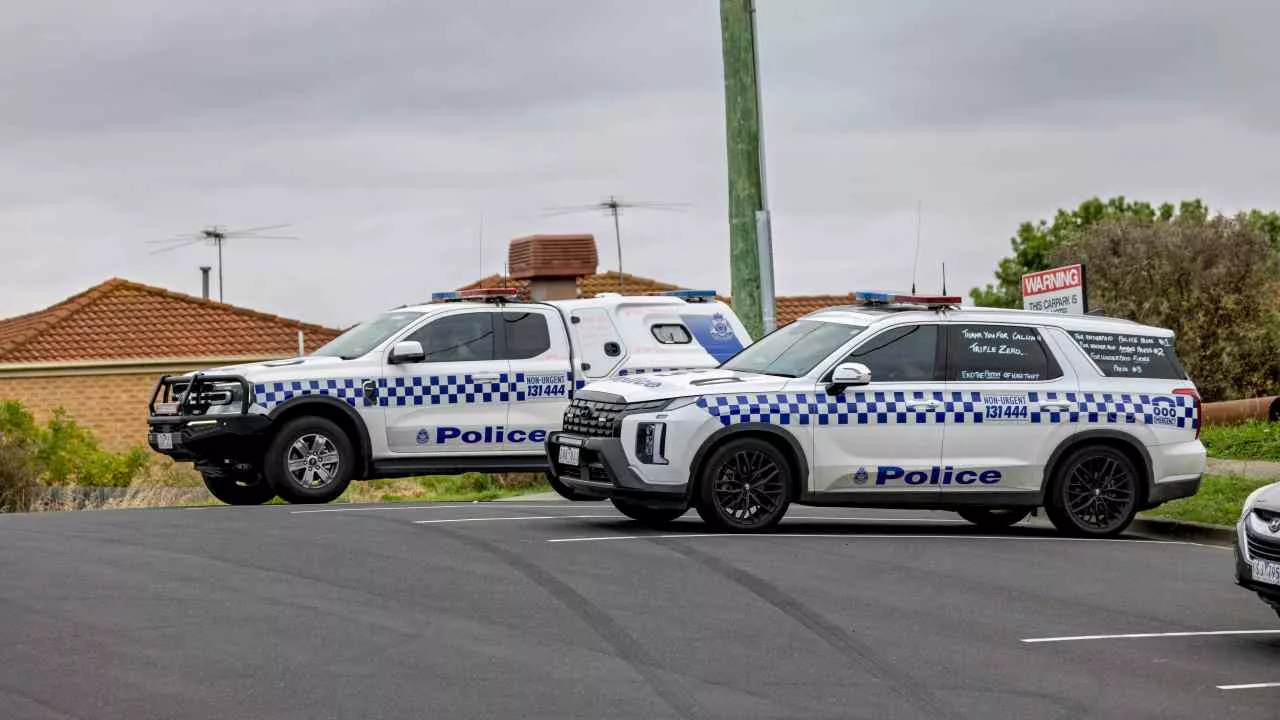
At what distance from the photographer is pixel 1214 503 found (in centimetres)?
1666

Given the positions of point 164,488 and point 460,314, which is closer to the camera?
point 460,314

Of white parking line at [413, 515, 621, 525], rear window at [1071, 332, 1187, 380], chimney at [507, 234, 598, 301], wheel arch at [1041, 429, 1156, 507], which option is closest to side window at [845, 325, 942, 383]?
wheel arch at [1041, 429, 1156, 507]

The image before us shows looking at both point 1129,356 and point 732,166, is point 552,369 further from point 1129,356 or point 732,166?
point 1129,356

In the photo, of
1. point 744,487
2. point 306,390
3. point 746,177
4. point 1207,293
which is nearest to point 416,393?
point 306,390

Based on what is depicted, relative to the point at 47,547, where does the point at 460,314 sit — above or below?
above

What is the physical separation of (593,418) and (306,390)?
3.75 meters

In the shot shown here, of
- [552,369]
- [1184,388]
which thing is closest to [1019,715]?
[1184,388]

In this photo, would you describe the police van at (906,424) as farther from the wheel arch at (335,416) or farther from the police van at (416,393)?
the wheel arch at (335,416)

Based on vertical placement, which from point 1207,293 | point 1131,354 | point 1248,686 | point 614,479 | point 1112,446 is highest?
point 1207,293

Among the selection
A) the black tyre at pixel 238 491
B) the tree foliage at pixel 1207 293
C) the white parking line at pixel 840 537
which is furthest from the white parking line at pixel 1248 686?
the tree foliage at pixel 1207 293

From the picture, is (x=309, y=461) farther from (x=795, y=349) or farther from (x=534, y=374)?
(x=795, y=349)

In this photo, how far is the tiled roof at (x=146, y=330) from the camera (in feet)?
129

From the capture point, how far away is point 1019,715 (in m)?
8.04

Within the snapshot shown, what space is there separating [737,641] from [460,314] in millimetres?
8685
